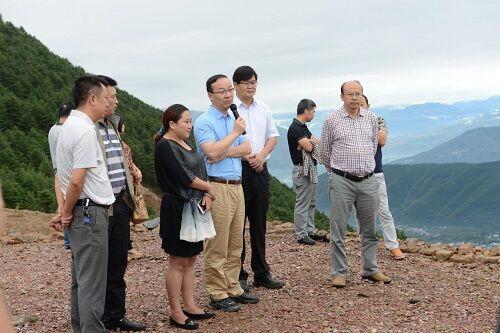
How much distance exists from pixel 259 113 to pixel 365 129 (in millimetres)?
1199

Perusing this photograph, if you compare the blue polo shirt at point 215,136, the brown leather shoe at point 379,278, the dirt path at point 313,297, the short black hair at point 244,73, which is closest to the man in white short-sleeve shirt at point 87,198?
the dirt path at point 313,297

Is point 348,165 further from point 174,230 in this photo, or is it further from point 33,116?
point 33,116

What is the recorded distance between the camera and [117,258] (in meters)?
5.07

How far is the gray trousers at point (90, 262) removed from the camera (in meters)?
4.43

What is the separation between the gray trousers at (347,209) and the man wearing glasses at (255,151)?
2.75 ft

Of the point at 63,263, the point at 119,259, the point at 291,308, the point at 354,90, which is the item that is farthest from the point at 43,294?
the point at 354,90

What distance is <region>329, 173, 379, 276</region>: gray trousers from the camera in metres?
6.61

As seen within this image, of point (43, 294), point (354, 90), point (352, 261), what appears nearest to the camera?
point (354, 90)

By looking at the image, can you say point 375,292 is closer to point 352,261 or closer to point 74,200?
point 352,261

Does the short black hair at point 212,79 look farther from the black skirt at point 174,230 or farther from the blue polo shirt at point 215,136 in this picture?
the black skirt at point 174,230

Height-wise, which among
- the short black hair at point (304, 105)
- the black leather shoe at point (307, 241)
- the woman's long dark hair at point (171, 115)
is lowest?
the black leather shoe at point (307, 241)

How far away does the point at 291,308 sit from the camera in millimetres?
5973

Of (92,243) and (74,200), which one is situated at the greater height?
(74,200)

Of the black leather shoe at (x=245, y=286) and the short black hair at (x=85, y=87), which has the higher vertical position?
the short black hair at (x=85, y=87)
